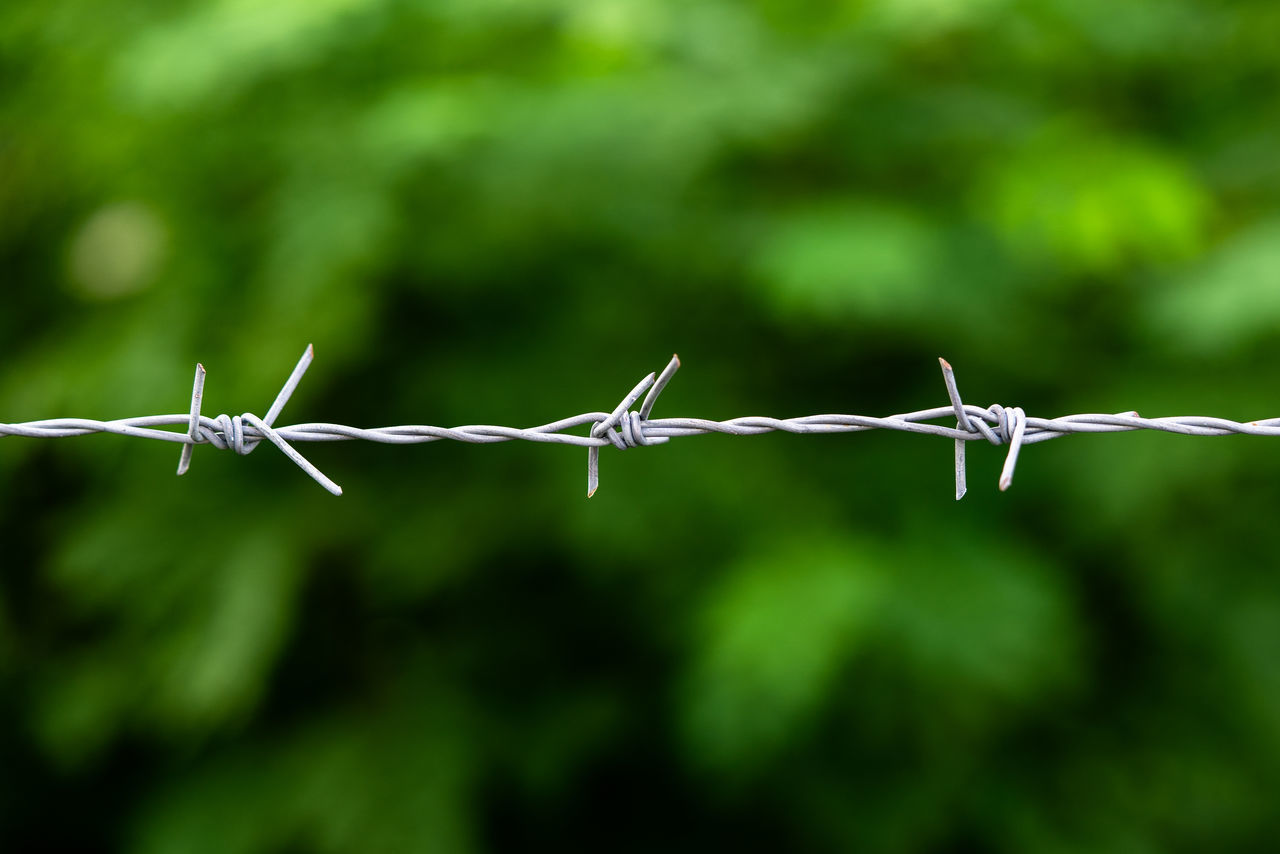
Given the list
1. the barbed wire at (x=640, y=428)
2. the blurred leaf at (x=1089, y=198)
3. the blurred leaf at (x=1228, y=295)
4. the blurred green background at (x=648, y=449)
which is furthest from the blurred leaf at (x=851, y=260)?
the barbed wire at (x=640, y=428)

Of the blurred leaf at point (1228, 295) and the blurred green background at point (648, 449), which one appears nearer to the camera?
the blurred leaf at point (1228, 295)

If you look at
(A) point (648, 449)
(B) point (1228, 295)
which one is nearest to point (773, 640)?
(A) point (648, 449)

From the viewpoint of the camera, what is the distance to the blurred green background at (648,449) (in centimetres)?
283

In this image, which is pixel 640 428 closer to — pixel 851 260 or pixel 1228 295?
pixel 851 260

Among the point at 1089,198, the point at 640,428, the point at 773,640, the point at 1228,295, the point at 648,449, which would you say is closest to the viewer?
the point at 640,428

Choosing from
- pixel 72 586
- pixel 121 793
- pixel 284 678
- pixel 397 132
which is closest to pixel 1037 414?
pixel 397 132

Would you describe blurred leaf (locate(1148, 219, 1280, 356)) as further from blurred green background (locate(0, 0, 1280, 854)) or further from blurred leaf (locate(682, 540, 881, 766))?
blurred leaf (locate(682, 540, 881, 766))

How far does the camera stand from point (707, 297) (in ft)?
10.8

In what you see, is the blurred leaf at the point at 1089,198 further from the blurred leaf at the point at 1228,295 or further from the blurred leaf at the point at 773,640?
the blurred leaf at the point at 773,640

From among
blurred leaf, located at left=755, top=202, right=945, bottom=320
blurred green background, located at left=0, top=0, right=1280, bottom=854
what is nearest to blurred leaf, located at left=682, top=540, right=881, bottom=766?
blurred green background, located at left=0, top=0, right=1280, bottom=854

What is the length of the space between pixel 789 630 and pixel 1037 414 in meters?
1.08

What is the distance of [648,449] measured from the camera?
3.22 m

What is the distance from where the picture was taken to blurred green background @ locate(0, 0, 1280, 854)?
2.83m

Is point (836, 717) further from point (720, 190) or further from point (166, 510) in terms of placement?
point (166, 510)
